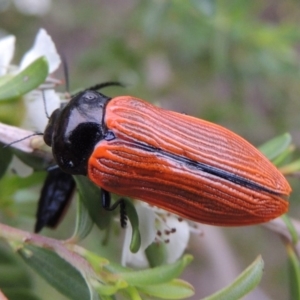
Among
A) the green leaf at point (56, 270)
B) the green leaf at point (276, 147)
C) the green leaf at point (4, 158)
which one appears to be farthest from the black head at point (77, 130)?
the green leaf at point (276, 147)

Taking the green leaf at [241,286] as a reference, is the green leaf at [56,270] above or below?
below

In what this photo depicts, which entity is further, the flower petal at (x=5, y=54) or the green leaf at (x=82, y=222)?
the flower petal at (x=5, y=54)

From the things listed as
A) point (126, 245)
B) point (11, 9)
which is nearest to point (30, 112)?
point (126, 245)

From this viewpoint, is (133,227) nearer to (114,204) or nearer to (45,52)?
(114,204)

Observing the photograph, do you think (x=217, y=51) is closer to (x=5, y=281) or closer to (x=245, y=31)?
(x=245, y=31)

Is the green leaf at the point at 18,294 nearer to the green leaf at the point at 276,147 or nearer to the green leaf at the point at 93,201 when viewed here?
the green leaf at the point at 93,201

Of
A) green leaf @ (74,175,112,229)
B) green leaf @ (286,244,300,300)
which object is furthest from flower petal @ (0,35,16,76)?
green leaf @ (286,244,300,300)

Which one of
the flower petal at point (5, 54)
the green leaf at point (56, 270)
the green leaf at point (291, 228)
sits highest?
the green leaf at point (291, 228)
